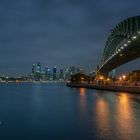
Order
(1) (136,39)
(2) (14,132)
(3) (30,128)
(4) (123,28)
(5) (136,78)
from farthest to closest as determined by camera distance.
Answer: (5) (136,78), (4) (123,28), (1) (136,39), (3) (30,128), (2) (14,132)

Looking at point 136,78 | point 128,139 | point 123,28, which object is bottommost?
point 128,139

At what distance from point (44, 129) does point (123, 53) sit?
122 feet

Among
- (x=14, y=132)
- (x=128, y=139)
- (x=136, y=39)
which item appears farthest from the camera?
(x=136, y=39)

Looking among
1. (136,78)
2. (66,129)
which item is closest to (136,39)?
(66,129)

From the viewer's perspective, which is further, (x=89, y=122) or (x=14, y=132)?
(x=89, y=122)

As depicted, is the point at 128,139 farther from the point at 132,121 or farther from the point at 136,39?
the point at 136,39

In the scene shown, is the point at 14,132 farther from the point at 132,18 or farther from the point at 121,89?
the point at 121,89

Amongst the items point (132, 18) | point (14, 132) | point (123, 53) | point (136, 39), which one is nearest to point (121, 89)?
point (123, 53)

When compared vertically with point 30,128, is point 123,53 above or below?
above

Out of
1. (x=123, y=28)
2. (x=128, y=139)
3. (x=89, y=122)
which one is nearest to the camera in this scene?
(x=128, y=139)

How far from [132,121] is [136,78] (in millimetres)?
69609

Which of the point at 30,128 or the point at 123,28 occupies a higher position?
the point at 123,28

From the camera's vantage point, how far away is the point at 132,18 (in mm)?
53000

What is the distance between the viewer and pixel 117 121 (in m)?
21.7
